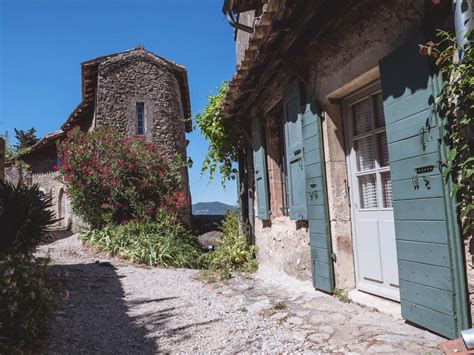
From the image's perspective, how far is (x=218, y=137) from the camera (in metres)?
7.30

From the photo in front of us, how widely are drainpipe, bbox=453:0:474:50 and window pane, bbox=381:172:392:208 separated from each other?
1.47m

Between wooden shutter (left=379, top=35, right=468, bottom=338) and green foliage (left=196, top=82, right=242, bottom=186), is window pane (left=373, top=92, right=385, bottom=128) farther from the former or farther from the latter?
green foliage (left=196, top=82, right=242, bottom=186)

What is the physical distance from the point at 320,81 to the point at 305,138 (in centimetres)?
63

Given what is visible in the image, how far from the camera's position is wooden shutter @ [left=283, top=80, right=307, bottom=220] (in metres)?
4.41

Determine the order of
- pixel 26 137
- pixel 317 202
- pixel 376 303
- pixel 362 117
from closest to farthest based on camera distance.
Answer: pixel 376 303 < pixel 362 117 < pixel 317 202 < pixel 26 137

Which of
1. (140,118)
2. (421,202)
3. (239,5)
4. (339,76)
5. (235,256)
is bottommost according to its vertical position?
(235,256)

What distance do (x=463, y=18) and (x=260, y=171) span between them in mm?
3792

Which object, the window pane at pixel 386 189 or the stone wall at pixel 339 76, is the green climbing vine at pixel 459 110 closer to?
the stone wall at pixel 339 76

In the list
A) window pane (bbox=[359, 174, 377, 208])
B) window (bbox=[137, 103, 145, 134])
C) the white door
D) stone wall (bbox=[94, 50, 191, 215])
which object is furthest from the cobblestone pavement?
window (bbox=[137, 103, 145, 134])

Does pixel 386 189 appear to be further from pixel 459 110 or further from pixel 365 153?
pixel 459 110

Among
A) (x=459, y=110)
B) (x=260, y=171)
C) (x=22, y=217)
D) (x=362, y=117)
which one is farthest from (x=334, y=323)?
(x=22, y=217)

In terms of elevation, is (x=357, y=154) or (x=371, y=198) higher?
(x=357, y=154)

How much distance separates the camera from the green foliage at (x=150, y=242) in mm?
8234

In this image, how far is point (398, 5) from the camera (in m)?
2.96
